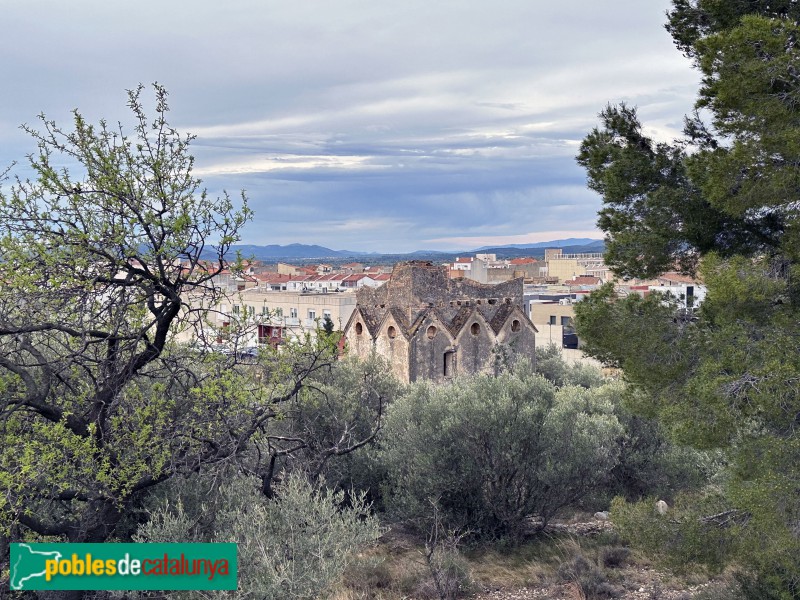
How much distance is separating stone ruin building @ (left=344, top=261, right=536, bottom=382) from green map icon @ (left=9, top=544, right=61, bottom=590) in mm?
18286

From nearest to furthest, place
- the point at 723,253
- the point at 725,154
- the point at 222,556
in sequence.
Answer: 1. the point at 222,556
2. the point at 725,154
3. the point at 723,253

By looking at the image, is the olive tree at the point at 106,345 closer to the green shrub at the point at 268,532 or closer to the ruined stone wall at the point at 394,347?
the green shrub at the point at 268,532

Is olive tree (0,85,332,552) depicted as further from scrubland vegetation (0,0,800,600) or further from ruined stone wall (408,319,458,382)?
ruined stone wall (408,319,458,382)

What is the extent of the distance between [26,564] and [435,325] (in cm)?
1948

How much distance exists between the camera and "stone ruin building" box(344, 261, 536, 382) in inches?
997

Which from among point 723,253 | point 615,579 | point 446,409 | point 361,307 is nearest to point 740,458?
point 723,253

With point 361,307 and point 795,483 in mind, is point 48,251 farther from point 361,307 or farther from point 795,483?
point 361,307

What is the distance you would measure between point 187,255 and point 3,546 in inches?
135

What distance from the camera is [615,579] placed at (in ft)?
38.0

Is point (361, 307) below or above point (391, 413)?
above

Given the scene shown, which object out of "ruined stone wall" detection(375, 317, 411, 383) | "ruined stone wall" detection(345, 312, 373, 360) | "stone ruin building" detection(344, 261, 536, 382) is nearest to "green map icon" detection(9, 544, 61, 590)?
"ruined stone wall" detection(375, 317, 411, 383)

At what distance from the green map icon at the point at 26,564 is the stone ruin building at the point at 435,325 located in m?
18.3

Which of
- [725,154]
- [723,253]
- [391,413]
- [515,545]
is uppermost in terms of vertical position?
[725,154]

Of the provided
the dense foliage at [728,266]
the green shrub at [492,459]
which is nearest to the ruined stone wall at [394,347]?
the green shrub at [492,459]
